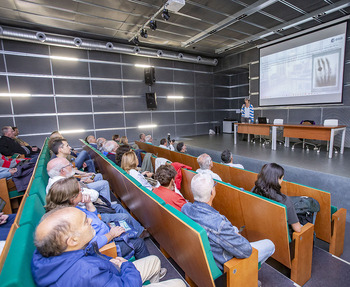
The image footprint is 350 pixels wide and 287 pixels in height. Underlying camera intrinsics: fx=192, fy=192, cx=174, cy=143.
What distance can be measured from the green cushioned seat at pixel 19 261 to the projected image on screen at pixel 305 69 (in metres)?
8.03

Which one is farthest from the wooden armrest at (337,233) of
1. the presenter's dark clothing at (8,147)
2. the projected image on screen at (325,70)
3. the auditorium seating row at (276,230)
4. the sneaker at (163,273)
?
the presenter's dark clothing at (8,147)

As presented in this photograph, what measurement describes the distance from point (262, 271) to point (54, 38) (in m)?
7.92

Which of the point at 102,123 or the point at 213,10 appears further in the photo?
the point at 102,123

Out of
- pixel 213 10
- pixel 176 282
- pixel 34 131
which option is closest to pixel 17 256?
pixel 176 282

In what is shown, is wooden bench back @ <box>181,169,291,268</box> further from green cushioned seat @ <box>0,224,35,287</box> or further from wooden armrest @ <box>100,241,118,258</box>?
green cushioned seat @ <box>0,224,35,287</box>

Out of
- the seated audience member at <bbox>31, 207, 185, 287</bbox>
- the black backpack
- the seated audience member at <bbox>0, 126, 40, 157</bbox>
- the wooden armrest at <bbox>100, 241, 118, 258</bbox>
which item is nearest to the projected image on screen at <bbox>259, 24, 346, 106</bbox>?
the black backpack

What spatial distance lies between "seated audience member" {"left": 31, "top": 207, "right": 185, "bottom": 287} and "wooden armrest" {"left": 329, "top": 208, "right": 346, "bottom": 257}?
215 cm

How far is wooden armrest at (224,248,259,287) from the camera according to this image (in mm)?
1258

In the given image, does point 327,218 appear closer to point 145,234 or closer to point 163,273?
point 163,273

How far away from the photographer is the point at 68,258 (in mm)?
933

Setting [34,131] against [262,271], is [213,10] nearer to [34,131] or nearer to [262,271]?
[262,271]

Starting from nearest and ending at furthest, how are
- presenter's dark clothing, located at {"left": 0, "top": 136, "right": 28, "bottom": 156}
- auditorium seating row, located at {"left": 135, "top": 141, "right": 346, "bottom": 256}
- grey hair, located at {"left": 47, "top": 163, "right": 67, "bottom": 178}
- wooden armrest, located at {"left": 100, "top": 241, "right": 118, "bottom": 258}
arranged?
wooden armrest, located at {"left": 100, "top": 241, "right": 118, "bottom": 258}, auditorium seating row, located at {"left": 135, "top": 141, "right": 346, "bottom": 256}, grey hair, located at {"left": 47, "top": 163, "right": 67, "bottom": 178}, presenter's dark clothing, located at {"left": 0, "top": 136, "right": 28, "bottom": 156}

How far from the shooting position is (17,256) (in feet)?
2.68

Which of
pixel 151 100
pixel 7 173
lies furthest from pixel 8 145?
pixel 151 100
